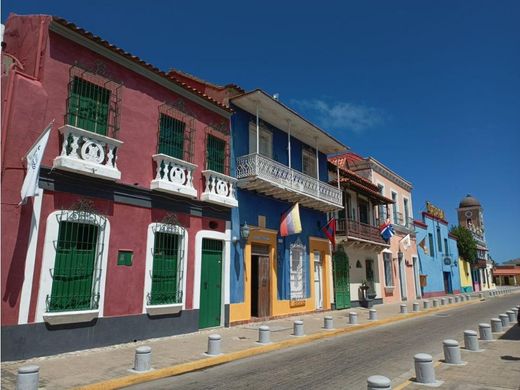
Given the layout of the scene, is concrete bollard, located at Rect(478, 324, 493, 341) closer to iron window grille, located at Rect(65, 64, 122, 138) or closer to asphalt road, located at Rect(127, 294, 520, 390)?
asphalt road, located at Rect(127, 294, 520, 390)

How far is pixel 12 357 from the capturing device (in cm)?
764

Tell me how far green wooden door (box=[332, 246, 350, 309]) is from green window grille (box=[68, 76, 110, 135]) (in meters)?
13.3

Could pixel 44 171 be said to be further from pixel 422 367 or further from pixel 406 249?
pixel 406 249

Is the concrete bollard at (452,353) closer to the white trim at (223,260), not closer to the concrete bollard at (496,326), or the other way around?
the concrete bollard at (496,326)

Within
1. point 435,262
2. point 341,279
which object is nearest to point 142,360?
point 341,279

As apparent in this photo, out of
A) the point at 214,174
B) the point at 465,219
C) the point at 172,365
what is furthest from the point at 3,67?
the point at 465,219

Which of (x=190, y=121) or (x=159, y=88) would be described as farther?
(x=190, y=121)

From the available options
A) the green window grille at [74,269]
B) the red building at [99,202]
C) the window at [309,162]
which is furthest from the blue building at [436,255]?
the green window grille at [74,269]

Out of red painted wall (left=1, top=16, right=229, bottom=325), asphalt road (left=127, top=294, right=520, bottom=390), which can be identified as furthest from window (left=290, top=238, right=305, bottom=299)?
red painted wall (left=1, top=16, right=229, bottom=325)

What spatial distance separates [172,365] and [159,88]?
25.4 ft

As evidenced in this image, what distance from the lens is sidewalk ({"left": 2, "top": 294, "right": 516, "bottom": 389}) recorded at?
667 centimetres

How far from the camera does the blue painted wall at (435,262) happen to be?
31.3 metres

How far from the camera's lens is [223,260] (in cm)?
1327

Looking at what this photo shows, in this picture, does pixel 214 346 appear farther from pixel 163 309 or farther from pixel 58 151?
pixel 58 151
